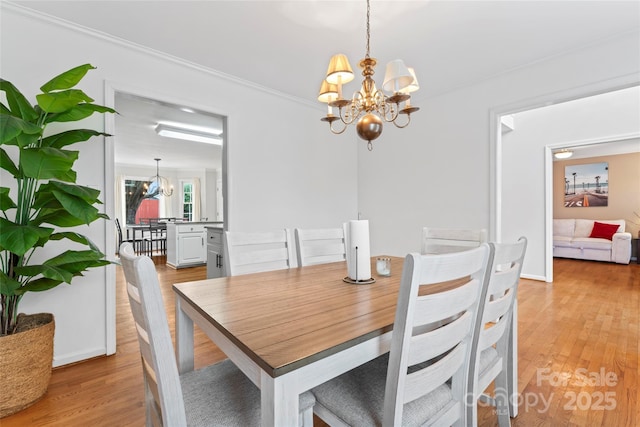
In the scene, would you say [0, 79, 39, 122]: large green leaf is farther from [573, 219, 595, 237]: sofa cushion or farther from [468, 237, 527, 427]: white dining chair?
[573, 219, 595, 237]: sofa cushion

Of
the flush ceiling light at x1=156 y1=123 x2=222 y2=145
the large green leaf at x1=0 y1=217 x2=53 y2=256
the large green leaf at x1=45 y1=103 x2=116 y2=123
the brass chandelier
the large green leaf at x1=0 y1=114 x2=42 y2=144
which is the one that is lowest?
the large green leaf at x1=0 y1=217 x2=53 y2=256

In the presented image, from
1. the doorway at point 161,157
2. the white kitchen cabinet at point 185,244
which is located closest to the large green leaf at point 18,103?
the doorway at point 161,157

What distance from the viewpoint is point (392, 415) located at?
0.81 metres

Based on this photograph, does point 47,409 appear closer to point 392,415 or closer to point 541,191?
point 392,415

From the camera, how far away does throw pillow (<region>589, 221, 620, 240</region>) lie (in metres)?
5.88

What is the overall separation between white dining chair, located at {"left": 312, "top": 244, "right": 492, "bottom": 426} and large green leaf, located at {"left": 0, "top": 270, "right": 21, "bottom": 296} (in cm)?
169

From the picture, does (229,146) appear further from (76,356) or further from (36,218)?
(76,356)

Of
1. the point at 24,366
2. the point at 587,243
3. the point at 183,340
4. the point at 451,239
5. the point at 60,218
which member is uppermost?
the point at 60,218

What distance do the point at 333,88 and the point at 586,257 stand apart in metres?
7.03

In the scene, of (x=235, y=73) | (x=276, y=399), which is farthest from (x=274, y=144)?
(x=276, y=399)

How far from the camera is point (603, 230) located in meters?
5.98

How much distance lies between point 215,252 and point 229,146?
169 cm

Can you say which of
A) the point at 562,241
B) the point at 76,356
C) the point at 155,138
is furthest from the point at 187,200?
the point at 562,241

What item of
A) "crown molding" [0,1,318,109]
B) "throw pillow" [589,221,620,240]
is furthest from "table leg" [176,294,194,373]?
"throw pillow" [589,221,620,240]
